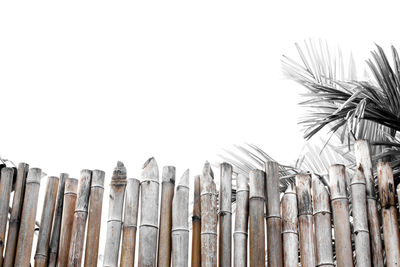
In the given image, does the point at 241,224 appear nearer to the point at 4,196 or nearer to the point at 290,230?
the point at 290,230

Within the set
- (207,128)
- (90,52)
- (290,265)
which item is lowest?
(290,265)

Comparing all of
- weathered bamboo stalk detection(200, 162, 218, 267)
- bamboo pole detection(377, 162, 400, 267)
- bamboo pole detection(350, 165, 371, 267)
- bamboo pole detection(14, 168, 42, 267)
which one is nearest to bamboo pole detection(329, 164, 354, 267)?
bamboo pole detection(350, 165, 371, 267)

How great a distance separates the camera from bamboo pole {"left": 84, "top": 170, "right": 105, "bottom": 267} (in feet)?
7.72

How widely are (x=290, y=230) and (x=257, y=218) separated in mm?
143

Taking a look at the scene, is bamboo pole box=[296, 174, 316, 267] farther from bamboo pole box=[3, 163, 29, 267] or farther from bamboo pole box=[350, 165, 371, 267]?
bamboo pole box=[3, 163, 29, 267]

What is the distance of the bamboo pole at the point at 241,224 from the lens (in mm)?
2375

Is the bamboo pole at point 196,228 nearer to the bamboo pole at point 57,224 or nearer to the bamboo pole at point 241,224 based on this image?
the bamboo pole at point 241,224

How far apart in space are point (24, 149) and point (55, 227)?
3.57 m

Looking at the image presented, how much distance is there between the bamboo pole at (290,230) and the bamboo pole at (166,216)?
0.47 metres

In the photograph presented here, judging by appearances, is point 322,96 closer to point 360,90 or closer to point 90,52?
point 360,90

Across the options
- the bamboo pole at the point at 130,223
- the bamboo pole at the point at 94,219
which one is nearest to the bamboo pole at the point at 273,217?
the bamboo pole at the point at 130,223

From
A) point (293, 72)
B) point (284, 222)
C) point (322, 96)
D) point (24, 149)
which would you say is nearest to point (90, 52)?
point (24, 149)

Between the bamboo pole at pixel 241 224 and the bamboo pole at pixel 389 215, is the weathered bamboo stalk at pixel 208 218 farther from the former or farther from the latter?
the bamboo pole at pixel 389 215

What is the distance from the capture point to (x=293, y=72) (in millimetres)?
3381
